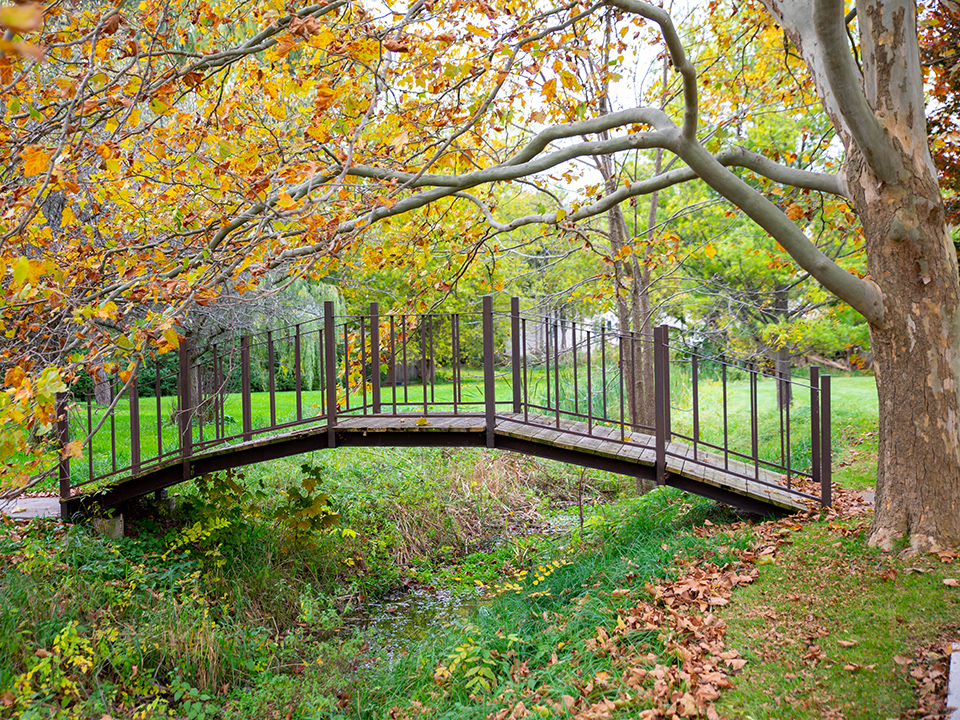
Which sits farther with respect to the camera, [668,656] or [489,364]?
[489,364]

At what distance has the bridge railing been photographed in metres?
5.86

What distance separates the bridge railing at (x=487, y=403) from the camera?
5.86 m

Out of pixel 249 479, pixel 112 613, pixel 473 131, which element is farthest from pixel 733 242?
pixel 112 613

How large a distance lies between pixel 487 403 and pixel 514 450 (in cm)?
56

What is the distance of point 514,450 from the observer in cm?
626

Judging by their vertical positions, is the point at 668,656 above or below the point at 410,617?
above

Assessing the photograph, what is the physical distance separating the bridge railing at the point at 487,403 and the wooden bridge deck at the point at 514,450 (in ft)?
0.23

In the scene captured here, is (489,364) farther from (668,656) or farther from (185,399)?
(185,399)

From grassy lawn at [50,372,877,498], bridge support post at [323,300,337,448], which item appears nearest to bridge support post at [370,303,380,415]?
grassy lawn at [50,372,877,498]

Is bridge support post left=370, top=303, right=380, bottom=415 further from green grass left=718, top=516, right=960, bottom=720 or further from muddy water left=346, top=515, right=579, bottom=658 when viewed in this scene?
green grass left=718, top=516, right=960, bottom=720

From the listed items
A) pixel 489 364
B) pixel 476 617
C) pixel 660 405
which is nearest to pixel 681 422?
pixel 660 405

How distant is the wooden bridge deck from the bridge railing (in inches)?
2.7

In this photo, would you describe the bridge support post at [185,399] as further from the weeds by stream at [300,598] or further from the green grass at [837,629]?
the green grass at [837,629]

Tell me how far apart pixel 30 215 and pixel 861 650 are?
4.86 metres
